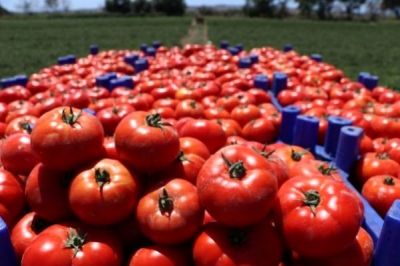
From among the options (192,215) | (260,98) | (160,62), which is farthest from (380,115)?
(160,62)

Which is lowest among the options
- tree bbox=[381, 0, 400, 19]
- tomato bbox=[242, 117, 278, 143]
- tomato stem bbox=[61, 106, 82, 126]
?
tomato bbox=[242, 117, 278, 143]

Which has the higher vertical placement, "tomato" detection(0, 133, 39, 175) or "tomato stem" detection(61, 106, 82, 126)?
"tomato stem" detection(61, 106, 82, 126)

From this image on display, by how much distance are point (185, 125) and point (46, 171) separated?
1.12 metres

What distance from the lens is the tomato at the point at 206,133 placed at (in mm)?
2710

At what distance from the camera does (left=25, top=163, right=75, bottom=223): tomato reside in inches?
78.5

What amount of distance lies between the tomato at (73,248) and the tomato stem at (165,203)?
12.9 inches

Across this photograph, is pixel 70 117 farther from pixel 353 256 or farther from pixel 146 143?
pixel 353 256

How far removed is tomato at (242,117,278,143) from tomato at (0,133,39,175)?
2.12 metres

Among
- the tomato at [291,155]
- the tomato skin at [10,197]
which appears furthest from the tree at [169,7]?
the tomato skin at [10,197]

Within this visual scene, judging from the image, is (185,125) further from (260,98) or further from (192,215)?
(260,98)

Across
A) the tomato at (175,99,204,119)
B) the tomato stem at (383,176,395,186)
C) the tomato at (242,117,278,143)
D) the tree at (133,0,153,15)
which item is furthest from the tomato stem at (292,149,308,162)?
the tree at (133,0,153,15)

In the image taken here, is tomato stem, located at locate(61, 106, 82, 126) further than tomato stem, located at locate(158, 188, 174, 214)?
Yes

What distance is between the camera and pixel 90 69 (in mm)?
6844

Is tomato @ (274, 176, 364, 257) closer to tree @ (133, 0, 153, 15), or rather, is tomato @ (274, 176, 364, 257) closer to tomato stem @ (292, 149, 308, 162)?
tomato stem @ (292, 149, 308, 162)
